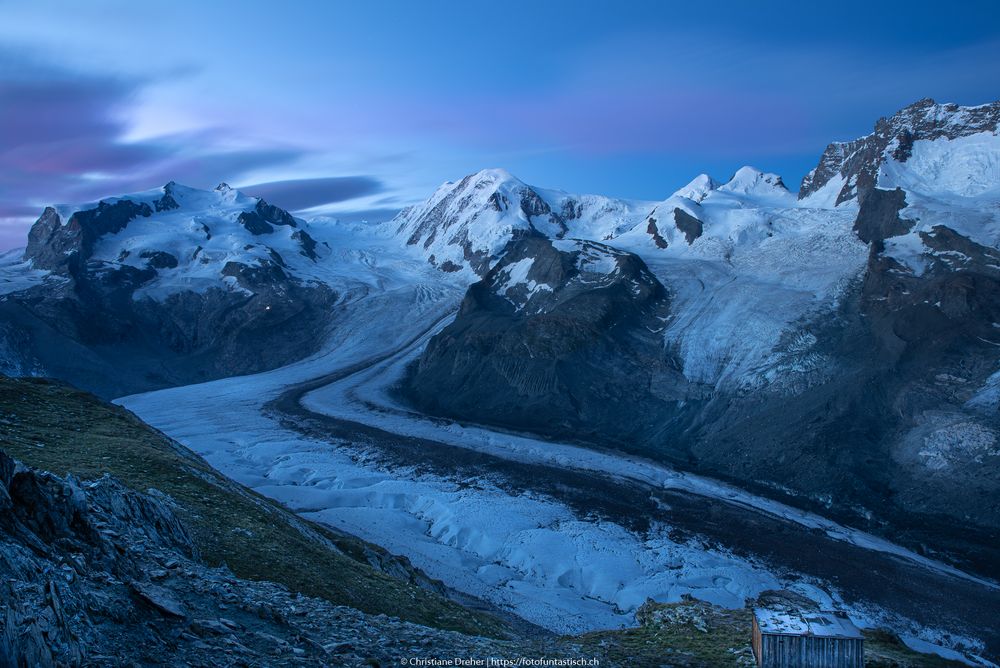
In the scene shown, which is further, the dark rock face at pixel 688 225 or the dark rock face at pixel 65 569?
the dark rock face at pixel 688 225

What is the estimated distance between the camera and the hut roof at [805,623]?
56.9 feet

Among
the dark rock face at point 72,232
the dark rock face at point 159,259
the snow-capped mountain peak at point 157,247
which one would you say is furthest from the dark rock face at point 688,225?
the dark rock face at point 72,232

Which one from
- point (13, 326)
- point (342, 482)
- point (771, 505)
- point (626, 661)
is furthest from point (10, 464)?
point (13, 326)

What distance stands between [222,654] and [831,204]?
131 meters

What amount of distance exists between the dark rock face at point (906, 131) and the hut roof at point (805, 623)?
4120 inches

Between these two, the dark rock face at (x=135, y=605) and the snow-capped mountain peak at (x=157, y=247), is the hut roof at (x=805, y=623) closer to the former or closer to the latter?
the dark rock face at (x=135, y=605)

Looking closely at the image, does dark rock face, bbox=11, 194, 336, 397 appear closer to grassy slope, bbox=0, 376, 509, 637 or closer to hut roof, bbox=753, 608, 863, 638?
grassy slope, bbox=0, 376, 509, 637

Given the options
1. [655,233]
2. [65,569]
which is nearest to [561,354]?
[655,233]

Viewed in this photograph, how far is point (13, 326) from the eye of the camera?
111 meters

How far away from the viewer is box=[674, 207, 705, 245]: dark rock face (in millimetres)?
122188

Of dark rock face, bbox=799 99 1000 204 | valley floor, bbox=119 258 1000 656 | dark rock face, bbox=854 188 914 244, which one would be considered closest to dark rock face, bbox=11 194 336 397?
valley floor, bbox=119 258 1000 656

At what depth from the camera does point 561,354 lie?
8900 cm

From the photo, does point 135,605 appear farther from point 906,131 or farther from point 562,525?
point 906,131

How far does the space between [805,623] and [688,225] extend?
113746mm
